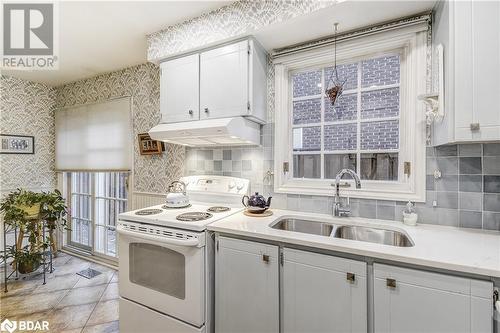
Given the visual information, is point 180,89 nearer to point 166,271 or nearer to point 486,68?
point 166,271

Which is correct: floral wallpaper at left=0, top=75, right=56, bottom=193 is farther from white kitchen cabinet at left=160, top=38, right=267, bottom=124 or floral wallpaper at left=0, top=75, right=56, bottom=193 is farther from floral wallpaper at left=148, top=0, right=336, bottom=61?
white kitchen cabinet at left=160, top=38, right=267, bottom=124

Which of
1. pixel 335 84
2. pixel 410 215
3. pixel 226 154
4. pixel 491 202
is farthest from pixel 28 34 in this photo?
pixel 491 202

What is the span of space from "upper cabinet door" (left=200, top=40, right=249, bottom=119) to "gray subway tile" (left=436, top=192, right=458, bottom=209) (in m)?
1.39

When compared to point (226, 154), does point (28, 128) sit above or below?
above

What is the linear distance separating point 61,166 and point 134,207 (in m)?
1.63

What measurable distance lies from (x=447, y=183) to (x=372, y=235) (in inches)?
21.7

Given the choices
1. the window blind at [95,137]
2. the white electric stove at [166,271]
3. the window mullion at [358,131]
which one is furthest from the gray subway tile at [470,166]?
the window blind at [95,137]

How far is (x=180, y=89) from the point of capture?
6.67 feet

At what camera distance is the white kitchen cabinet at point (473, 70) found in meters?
1.12

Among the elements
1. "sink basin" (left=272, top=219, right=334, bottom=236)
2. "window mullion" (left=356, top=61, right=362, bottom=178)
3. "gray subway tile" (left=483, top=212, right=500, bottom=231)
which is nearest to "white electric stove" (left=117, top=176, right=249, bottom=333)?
"sink basin" (left=272, top=219, right=334, bottom=236)

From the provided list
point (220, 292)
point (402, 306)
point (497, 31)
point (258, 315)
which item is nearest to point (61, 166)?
point (220, 292)

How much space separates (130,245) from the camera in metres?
1.75

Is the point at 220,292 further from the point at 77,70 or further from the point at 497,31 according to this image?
the point at 77,70

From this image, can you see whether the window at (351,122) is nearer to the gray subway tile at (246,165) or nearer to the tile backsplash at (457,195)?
the tile backsplash at (457,195)
